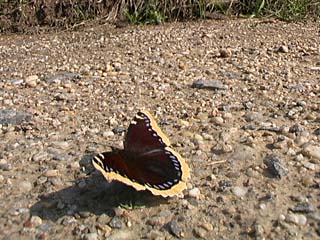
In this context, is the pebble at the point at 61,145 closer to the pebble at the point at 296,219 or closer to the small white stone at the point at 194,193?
the small white stone at the point at 194,193

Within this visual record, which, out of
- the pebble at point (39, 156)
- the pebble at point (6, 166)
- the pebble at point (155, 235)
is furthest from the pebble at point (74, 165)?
the pebble at point (155, 235)

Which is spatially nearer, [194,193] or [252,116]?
[194,193]

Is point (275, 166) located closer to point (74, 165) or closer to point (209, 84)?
point (74, 165)

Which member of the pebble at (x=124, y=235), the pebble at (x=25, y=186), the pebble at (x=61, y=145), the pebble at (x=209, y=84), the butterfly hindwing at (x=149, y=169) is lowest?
the pebble at (x=209, y=84)

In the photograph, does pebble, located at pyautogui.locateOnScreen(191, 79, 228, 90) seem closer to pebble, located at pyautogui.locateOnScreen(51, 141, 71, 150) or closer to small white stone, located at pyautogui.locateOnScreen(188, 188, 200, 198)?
pebble, located at pyautogui.locateOnScreen(51, 141, 71, 150)

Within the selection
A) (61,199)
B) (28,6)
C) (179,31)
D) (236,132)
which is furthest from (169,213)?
(28,6)

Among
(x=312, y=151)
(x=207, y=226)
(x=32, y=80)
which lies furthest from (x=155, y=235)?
(x=32, y=80)
